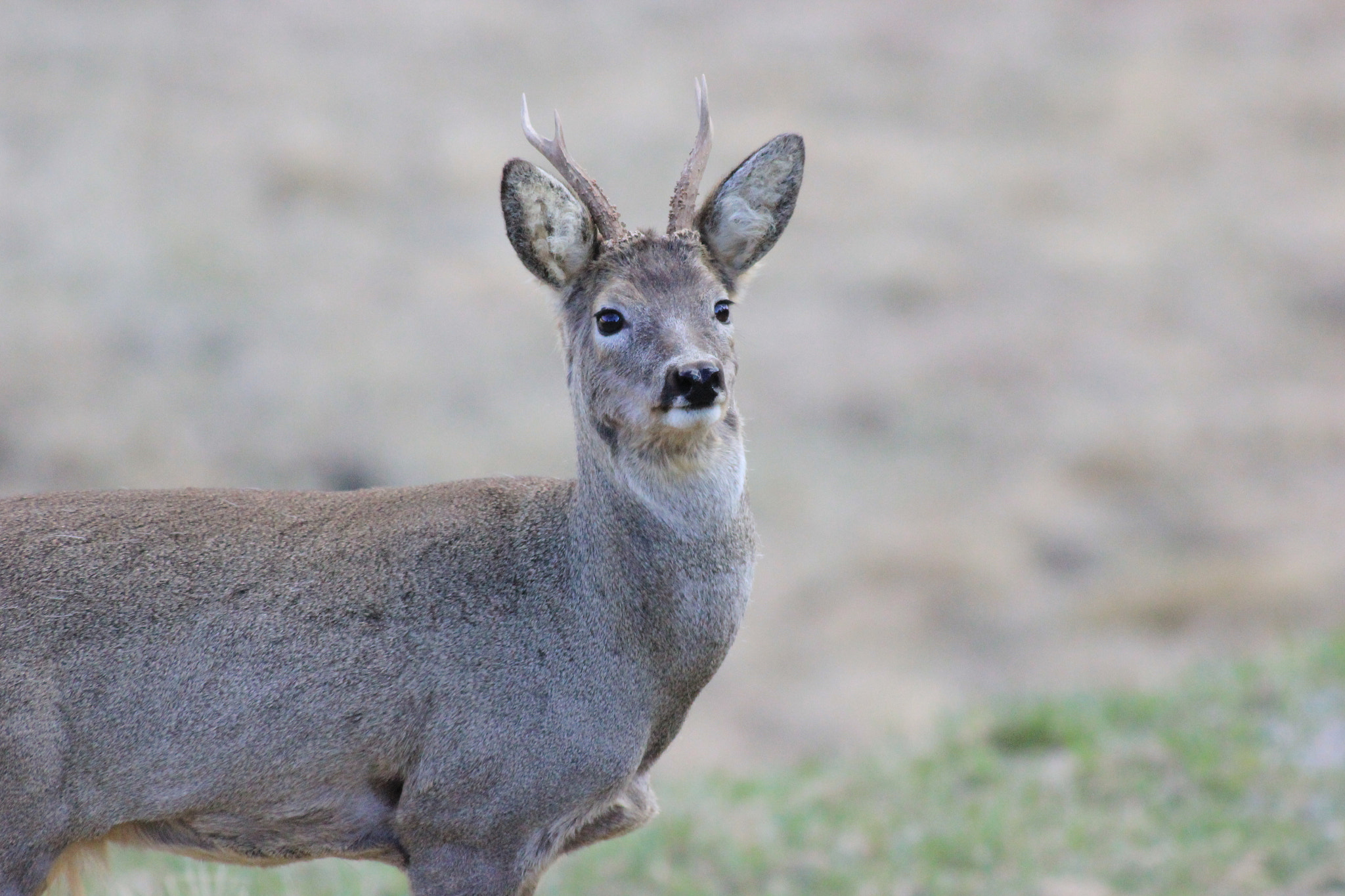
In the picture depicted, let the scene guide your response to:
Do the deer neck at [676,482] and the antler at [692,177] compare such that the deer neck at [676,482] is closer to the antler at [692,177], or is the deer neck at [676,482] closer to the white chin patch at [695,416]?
the white chin patch at [695,416]

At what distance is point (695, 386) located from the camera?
460 cm

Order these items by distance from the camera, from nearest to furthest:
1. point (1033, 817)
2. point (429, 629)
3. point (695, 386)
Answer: point (695, 386) < point (429, 629) < point (1033, 817)

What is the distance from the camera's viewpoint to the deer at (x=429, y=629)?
451 centimetres

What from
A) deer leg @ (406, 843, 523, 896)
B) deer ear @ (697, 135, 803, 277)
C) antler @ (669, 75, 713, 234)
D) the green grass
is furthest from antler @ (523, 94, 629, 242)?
the green grass

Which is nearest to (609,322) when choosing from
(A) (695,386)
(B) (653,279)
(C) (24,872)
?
(B) (653,279)

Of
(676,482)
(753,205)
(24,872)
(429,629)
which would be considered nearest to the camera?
(24,872)

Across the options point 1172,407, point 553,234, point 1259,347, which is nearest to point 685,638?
point 553,234

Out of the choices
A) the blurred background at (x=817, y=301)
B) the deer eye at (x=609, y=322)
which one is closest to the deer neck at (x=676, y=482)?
the deer eye at (x=609, y=322)

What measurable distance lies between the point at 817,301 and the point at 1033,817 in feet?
45.3

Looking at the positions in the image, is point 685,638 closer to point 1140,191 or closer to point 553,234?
point 553,234

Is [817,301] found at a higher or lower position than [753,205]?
lower

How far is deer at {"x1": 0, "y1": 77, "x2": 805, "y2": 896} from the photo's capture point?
14.8 feet

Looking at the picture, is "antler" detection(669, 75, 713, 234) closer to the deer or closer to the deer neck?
the deer

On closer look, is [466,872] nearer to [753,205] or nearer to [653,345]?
[653,345]
